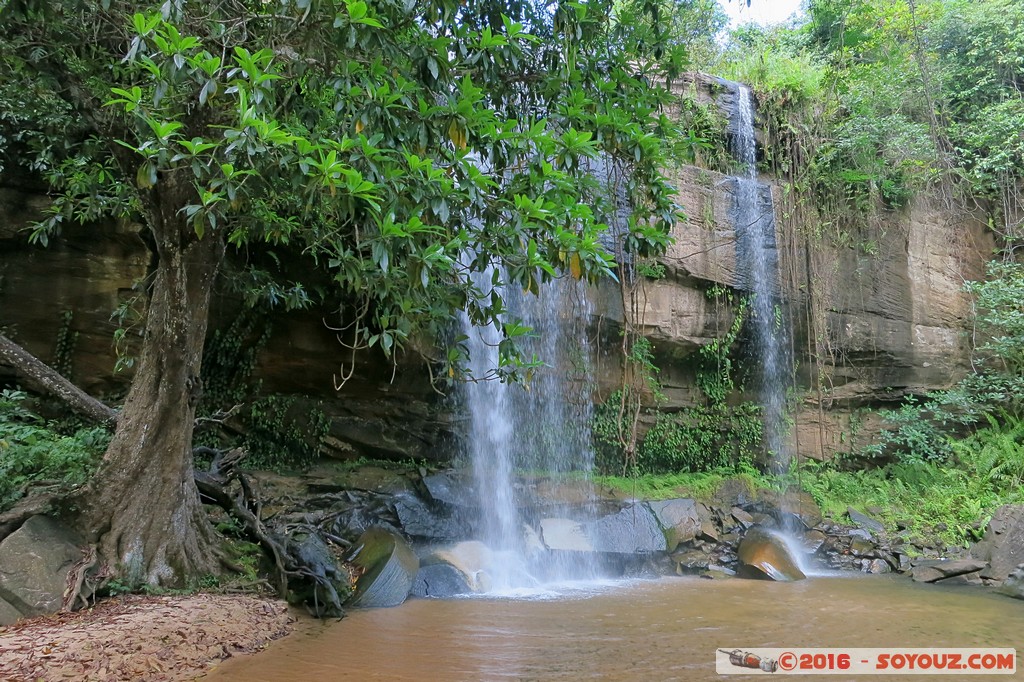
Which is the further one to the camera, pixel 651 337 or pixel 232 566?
pixel 651 337

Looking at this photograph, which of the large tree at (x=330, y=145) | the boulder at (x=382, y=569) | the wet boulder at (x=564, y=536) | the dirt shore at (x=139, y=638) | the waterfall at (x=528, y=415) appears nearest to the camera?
the dirt shore at (x=139, y=638)

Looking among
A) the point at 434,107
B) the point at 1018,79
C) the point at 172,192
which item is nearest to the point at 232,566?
the point at 172,192

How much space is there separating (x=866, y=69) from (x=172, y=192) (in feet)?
41.9

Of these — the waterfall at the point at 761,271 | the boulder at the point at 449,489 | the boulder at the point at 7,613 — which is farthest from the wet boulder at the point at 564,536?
the boulder at the point at 7,613

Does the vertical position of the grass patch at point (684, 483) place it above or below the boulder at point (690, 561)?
above

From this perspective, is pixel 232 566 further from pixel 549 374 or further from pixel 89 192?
pixel 549 374

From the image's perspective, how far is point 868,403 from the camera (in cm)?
1276

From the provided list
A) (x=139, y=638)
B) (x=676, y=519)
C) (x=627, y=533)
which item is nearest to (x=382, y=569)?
(x=139, y=638)

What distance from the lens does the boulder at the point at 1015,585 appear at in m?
7.43

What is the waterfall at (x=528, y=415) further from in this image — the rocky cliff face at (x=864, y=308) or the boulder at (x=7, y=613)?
the boulder at (x=7, y=613)

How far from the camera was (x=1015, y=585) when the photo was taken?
296 inches

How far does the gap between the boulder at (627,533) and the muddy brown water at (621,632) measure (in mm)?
1239

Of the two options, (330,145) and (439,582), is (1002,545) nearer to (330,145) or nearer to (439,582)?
(439,582)

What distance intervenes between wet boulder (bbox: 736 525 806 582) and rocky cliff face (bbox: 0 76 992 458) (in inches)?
131
